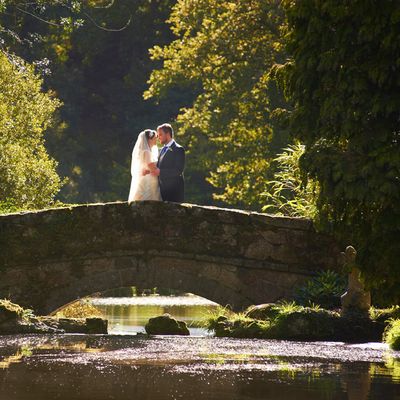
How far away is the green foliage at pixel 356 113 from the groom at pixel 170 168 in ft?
20.2

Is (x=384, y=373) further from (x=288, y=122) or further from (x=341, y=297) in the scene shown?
(x=341, y=297)

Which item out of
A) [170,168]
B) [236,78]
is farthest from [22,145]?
[170,168]

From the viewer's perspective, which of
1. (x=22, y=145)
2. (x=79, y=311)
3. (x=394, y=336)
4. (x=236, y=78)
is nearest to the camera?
(x=394, y=336)

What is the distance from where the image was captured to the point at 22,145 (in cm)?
3522

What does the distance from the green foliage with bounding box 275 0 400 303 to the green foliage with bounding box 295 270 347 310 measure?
3.53m

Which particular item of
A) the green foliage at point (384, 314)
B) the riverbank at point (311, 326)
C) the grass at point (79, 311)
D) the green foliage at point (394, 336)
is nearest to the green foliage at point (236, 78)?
the grass at point (79, 311)

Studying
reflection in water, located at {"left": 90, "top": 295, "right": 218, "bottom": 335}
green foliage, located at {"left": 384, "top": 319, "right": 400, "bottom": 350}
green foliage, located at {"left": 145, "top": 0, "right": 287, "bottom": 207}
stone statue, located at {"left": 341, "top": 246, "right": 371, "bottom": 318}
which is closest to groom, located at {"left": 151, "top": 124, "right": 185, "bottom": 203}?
reflection in water, located at {"left": 90, "top": 295, "right": 218, "bottom": 335}

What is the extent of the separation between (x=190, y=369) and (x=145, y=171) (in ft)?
32.6

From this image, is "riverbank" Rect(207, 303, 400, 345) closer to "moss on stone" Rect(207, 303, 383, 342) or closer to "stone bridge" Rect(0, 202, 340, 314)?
"moss on stone" Rect(207, 303, 383, 342)

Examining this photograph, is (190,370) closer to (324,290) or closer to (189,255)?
(324,290)

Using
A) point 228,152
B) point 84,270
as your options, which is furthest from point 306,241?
point 228,152

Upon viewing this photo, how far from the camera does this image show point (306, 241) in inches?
837

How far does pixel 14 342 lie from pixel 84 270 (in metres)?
4.65

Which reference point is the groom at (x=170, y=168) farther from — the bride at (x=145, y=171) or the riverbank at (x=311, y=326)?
the riverbank at (x=311, y=326)
